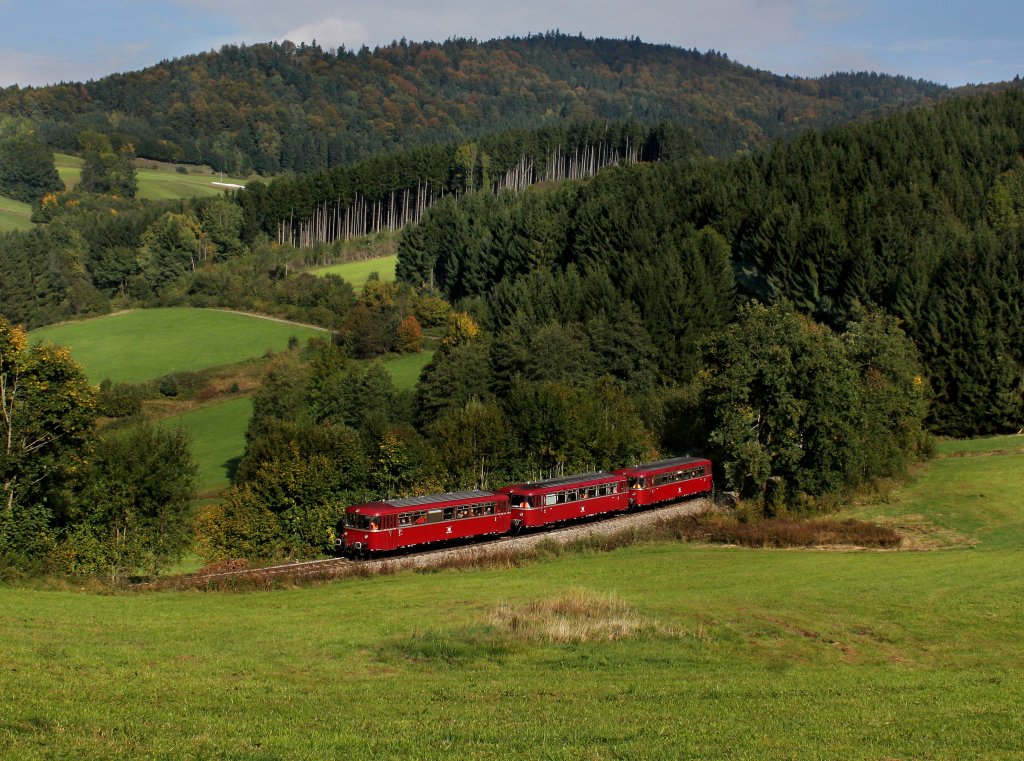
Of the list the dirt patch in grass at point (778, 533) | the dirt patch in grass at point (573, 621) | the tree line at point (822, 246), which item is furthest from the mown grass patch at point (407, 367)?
the dirt patch in grass at point (573, 621)

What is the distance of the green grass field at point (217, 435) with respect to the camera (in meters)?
84.7

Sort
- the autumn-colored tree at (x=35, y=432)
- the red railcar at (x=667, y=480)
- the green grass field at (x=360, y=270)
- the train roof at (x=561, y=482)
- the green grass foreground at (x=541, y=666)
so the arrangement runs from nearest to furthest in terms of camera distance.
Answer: the green grass foreground at (x=541, y=666) → the autumn-colored tree at (x=35, y=432) → the train roof at (x=561, y=482) → the red railcar at (x=667, y=480) → the green grass field at (x=360, y=270)

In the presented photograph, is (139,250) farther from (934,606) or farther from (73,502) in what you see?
(934,606)

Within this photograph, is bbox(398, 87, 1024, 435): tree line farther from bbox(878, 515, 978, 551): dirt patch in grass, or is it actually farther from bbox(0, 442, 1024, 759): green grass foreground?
bbox(0, 442, 1024, 759): green grass foreground

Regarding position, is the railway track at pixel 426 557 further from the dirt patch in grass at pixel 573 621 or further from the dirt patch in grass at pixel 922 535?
the dirt patch in grass at pixel 922 535

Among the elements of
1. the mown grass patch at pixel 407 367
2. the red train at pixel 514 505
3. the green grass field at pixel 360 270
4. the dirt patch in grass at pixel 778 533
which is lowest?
the dirt patch in grass at pixel 778 533

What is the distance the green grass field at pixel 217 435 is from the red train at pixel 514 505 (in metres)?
37.3

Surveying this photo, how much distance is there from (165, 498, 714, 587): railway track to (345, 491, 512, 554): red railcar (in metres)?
0.76

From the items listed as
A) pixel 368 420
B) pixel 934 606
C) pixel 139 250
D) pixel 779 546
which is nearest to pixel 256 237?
pixel 139 250

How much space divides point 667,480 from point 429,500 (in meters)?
18.6

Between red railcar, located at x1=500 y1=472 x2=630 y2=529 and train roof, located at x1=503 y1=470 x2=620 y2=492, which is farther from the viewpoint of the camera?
train roof, located at x1=503 y1=470 x2=620 y2=492

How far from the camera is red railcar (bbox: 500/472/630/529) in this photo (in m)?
52.9

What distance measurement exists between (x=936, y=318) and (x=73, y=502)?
229 ft

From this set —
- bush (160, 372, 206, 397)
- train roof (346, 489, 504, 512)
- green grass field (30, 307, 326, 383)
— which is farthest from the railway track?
green grass field (30, 307, 326, 383)
